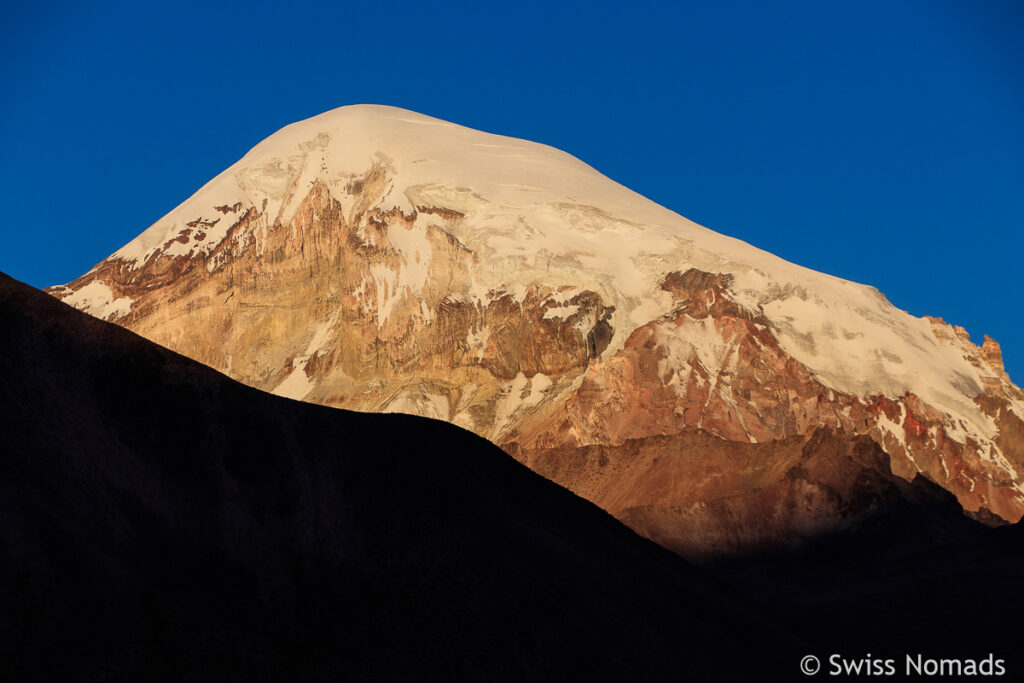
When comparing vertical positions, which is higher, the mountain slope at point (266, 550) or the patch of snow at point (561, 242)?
the patch of snow at point (561, 242)

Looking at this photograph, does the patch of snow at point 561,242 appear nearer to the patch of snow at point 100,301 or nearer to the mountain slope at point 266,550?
the patch of snow at point 100,301

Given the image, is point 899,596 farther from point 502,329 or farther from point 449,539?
point 502,329

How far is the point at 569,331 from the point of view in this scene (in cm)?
13125

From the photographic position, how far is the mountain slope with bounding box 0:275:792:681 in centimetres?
3228

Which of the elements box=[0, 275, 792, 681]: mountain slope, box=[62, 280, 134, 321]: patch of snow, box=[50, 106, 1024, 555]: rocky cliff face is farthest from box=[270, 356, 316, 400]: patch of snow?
box=[0, 275, 792, 681]: mountain slope

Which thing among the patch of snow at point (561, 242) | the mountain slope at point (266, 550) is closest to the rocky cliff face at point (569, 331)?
the patch of snow at point (561, 242)

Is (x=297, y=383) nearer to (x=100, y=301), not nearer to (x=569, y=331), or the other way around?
(x=100, y=301)

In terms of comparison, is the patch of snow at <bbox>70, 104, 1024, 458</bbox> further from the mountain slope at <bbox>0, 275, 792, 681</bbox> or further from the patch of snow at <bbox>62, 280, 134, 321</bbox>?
the mountain slope at <bbox>0, 275, 792, 681</bbox>

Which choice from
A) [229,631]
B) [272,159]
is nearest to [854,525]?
Result: [229,631]

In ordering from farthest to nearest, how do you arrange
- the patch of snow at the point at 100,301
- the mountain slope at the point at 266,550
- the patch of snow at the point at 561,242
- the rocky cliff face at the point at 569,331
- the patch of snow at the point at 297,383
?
the patch of snow at the point at 100,301, the patch of snow at the point at 297,383, the patch of snow at the point at 561,242, the rocky cliff face at the point at 569,331, the mountain slope at the point at 266,550

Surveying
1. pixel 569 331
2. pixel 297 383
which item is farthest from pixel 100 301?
pixel 569 331

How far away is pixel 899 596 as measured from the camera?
68875mm

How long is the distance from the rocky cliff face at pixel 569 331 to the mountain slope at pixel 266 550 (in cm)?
4705

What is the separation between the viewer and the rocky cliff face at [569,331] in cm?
10256
